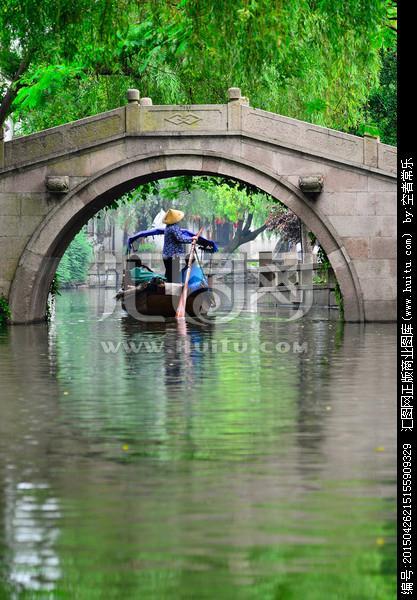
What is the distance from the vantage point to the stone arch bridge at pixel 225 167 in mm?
23422

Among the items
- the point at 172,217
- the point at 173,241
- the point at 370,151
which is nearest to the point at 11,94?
the point at 172,217

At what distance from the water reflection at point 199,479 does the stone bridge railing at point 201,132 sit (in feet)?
27.4

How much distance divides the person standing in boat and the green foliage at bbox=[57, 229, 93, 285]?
84.5 feet

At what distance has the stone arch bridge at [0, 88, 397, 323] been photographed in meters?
23.4

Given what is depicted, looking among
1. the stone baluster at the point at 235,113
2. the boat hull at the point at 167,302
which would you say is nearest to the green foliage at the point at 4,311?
the boat hull at the point at 167,302

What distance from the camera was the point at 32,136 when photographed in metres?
23.6

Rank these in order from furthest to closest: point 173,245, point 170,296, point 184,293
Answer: point 173,245, point 170,296, point 184,293

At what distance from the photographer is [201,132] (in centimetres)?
2352

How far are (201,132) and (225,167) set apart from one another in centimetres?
76

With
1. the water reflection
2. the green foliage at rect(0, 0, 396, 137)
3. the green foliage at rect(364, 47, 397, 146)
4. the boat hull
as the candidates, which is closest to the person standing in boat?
the boat hull

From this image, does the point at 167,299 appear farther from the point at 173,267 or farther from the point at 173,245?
the point at 173,245

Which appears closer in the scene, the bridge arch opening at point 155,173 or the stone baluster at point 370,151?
the stone baluster at point 370,151

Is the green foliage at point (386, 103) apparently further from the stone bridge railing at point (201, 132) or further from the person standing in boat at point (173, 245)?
the stone bridge railing at point (201, 132)

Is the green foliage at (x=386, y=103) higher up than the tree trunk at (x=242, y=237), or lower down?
higher up
